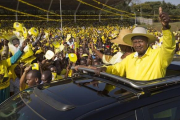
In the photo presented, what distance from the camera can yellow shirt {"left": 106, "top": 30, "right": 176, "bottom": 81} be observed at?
2553 millimetres

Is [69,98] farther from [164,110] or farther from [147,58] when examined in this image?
[147,58]

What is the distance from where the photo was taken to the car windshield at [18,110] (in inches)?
78.8

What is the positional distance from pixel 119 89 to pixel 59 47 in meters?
6.52

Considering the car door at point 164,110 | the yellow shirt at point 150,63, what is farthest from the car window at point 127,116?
the yellow shirt at point 150,63

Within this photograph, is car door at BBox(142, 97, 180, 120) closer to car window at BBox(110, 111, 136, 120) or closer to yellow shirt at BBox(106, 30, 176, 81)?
car window at BBox(110, 111, 136, 120)

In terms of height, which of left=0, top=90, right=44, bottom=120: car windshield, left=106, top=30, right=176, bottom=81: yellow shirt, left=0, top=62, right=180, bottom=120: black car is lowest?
left=0, top=90, right=44, bottom=120: car windshield

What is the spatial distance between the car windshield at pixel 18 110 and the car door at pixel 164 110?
853mm

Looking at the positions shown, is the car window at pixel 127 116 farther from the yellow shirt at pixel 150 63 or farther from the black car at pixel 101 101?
the yellow shirt at pixel 150 63

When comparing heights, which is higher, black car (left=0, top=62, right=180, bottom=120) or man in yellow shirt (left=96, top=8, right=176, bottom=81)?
man in yellow shirt (left=96, top=8, right=176, bottom=81)

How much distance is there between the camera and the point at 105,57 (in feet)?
17.9

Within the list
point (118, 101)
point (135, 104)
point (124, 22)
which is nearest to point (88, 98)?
point (118, 101)

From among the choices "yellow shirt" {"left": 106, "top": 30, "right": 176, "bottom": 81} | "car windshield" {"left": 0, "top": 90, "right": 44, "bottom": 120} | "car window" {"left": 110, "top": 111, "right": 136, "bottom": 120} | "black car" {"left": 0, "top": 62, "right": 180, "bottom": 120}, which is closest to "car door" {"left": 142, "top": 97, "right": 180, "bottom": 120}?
"black car" {"left": 0, "top": 62, "right": 180, "bottom": 120}

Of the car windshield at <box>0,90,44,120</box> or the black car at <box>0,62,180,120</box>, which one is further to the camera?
the car windshield at <box>0,90,44,120</box>

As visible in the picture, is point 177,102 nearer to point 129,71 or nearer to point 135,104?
point 135,104
